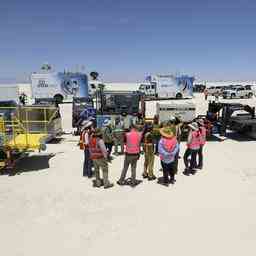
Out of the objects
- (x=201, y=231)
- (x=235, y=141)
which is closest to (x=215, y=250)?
(x=201, y=231)

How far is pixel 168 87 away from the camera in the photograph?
37906mm

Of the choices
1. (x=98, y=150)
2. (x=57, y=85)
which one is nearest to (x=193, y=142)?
(x=98, y=150)

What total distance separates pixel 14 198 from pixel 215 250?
482 cm

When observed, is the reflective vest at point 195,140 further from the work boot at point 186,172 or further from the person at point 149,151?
the person at point 149,151

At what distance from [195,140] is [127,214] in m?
3.52

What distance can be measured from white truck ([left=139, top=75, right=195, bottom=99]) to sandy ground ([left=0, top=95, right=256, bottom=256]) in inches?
1145

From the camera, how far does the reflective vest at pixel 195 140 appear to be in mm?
8586

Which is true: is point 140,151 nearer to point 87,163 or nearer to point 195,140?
point 87,163

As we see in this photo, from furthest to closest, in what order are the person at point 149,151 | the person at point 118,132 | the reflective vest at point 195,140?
the person at point 118,132 < the reflective vest at point 195,140 < the person at point 149,151

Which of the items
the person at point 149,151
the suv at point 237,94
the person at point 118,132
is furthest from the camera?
the suv at point 237,94

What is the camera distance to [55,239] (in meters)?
5.23

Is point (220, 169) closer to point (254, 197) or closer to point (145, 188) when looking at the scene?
point (254, 197)

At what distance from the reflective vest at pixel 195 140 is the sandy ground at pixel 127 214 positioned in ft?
2.91

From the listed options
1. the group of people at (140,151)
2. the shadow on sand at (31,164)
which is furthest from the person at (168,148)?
the shadow on sand at (31,164)
